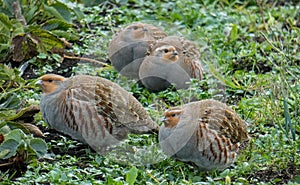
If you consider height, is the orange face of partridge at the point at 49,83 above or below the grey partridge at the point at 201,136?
above

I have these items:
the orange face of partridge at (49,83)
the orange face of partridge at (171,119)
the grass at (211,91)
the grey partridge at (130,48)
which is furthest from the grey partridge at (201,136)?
the grey partridge at (130,48)

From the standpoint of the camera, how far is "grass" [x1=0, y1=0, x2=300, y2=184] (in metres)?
5.73

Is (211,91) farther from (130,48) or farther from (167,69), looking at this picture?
(130,48)

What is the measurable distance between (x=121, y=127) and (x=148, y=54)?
5.81 ft

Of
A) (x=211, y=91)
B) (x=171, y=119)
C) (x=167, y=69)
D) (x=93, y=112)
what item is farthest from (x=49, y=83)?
(x=211, y=91)

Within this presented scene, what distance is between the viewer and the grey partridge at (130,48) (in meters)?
7.80

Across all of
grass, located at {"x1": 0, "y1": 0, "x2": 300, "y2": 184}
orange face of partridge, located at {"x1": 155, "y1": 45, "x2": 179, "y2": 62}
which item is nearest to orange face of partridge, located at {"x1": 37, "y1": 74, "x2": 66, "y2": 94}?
grass, located at {"x1": 0, "y1": 0, "x2": 300, "y2": 184}

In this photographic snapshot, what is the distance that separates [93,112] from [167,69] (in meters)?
1.66

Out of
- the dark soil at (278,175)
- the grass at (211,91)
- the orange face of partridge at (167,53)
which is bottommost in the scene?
the dark soil at (278,175)

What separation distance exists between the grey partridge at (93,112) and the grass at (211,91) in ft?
0.45

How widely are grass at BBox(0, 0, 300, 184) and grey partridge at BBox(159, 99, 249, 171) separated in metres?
0.13

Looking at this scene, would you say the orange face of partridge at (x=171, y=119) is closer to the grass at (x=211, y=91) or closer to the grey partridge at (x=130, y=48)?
the grass at (x=211, y=91)

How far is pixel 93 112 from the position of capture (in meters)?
6.12

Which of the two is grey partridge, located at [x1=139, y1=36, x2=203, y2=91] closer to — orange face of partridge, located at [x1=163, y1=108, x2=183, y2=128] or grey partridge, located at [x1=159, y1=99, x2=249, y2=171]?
grey partridge, located at [x1=159, y1=99, x2=249, y2=171]
